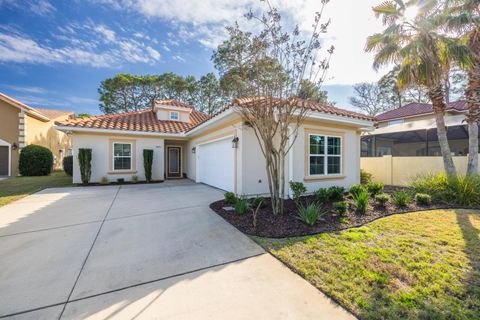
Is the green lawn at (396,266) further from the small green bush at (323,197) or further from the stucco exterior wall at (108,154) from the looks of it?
the stucco exterior wall at (108,154)

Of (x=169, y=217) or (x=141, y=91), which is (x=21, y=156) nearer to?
(x=141, y=91)

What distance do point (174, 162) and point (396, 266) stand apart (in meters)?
13.8

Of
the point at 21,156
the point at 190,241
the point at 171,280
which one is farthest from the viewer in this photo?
the point at 21,156

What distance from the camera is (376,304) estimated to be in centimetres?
221

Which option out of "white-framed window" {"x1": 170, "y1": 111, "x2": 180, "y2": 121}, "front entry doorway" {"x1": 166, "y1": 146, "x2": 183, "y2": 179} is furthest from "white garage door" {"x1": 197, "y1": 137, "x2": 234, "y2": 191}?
"white-framed window" {"x1": 170, "y1": 111, "x2": 180, "y2": 121}

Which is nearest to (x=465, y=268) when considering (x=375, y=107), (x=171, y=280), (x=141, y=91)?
(x=171, y=280)

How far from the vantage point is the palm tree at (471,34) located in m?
7.11

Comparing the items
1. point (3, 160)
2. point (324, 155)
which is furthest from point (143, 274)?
point (3, 160)

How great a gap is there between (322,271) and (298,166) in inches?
199

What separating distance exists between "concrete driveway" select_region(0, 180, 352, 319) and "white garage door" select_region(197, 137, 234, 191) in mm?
3639

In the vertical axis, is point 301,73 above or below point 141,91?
below

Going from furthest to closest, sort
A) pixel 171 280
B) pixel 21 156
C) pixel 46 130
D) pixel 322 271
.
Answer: pixel 46 130 < pixel 21 156 < pixel 322 271 < pixel 171 280

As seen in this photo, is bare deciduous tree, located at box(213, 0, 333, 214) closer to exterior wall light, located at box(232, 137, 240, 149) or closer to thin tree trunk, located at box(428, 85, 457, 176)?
exterior wall light, located at box(232, 137, 240, 149)

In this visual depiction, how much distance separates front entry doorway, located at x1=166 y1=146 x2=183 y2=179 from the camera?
14334mm
